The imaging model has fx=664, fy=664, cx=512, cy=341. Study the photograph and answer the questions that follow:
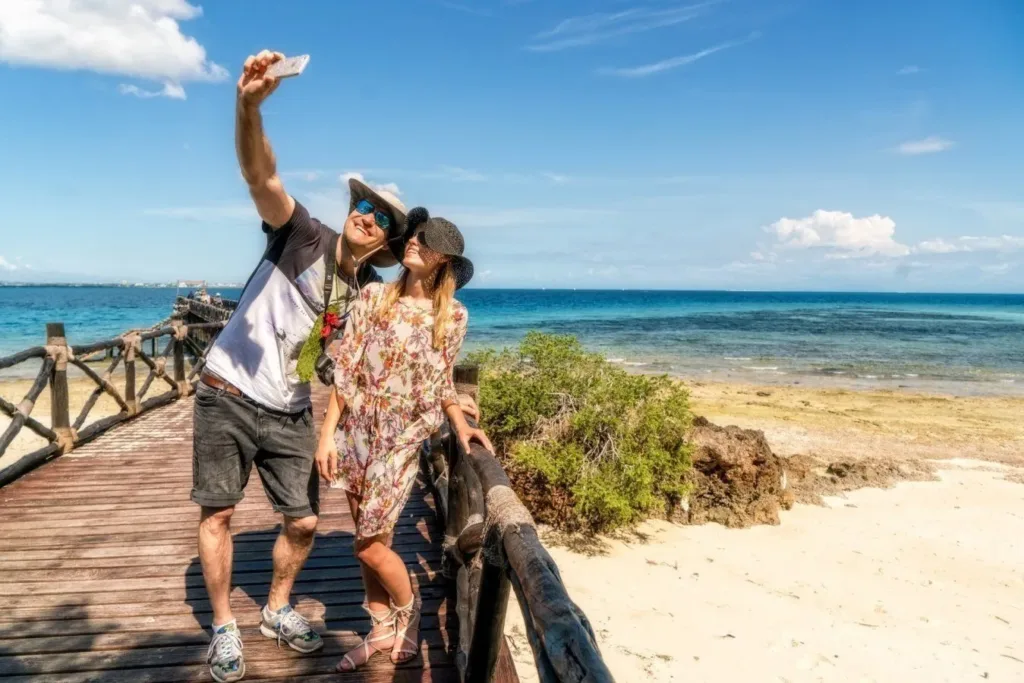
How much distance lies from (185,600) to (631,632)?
330 cm

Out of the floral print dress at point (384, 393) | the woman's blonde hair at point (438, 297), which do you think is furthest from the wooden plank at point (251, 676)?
the woman's blonde hair at point (438, 297)

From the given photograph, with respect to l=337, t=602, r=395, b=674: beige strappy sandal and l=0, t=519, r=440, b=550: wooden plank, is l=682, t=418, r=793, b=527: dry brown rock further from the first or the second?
l=337, t=602, r=395, b=674: beige strappy sandal

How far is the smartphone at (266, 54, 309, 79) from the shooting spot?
1.91 metres

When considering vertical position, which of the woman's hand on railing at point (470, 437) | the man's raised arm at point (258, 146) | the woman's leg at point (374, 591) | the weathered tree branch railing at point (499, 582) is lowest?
the woman's leg at point (374, 591)

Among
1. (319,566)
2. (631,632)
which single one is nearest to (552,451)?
(631,632)

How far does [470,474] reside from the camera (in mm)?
3178

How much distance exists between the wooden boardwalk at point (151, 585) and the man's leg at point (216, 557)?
298 millimetres

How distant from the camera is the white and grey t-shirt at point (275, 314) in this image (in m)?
2.63

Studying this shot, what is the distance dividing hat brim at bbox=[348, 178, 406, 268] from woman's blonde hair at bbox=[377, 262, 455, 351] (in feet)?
0.45

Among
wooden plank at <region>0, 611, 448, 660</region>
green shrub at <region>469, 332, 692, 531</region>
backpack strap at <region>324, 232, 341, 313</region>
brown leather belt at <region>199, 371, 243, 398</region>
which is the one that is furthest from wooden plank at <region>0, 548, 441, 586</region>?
green shrub at <region>469, 332, 692, 531</region>

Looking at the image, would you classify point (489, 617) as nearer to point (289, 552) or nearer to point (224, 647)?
point (289, 552)

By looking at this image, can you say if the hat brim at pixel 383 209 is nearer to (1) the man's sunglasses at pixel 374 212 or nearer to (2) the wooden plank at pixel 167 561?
(1) the man's sunglasses at pixel 374 212

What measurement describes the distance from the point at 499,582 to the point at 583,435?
458cm

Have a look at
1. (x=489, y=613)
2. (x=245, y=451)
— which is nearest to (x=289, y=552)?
(x=245, y=451)
